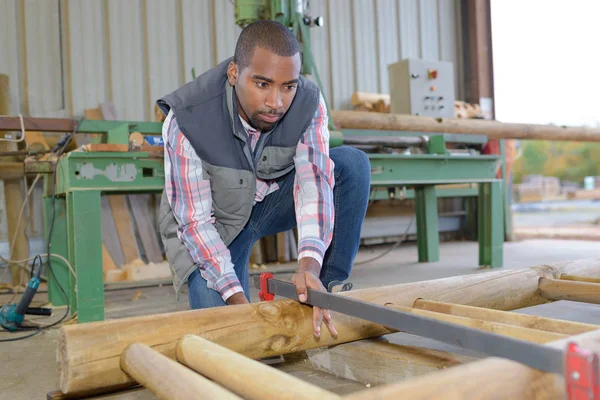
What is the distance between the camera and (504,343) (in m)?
0.80

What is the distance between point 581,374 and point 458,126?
4378 mm

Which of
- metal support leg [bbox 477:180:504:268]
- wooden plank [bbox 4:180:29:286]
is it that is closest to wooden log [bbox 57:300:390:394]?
metal support leg [bbox 477:180:504:268]

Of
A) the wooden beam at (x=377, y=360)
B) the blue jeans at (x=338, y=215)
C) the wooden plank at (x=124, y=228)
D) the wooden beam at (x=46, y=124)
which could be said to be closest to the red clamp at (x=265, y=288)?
the wooden beam at (x=377, y=360)

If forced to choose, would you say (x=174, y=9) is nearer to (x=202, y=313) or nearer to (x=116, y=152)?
(x=116, y=152)

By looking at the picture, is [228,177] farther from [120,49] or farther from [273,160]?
[120,49]

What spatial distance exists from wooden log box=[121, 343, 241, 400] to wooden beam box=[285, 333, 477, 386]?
1.93ft

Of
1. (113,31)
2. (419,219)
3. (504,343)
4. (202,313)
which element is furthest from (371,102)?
(504,343)

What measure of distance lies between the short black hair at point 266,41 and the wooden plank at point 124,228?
126 inches

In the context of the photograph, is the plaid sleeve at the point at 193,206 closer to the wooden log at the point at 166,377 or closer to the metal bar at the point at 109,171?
the wooden log at the point at 166,377

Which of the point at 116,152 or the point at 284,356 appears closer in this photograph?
the point at 284,356

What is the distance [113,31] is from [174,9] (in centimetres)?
63

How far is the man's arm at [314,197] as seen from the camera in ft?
5.18

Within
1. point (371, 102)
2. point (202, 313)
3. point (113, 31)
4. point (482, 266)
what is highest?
point (113, 31)

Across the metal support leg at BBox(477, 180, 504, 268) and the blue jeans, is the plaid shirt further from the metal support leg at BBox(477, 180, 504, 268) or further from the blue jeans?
the metal support leg at BBox(477, 180, 504, 268)
